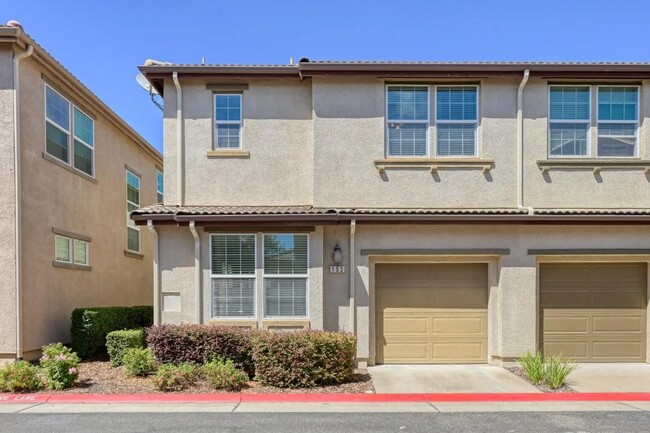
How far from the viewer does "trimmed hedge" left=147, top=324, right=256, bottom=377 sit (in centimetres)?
942

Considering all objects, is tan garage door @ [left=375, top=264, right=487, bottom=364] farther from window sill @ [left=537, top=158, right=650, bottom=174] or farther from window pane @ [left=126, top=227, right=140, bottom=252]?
window pane @ [left=126, top=227, right=140, bottom=252]

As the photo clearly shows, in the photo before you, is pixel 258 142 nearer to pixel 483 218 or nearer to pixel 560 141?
pixel 483 218

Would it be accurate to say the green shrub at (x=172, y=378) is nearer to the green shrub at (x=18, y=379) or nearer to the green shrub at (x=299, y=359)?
the green shrub at (x=299, y=359)

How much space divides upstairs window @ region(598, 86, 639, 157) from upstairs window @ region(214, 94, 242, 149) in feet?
27.6

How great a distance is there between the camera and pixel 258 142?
11.1m

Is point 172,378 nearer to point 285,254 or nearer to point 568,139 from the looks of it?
point 285,254

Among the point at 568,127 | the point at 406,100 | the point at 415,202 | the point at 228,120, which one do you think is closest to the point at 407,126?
the point at 406,100

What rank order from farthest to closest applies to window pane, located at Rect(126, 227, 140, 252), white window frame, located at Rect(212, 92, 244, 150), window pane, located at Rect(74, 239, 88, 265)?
1. window pane, located at Rect(126, 227, 140, 252)
2. window pane, located at Rect(74, 239, 88, 265)
3. white window frame, located at Rect(212, 92, 244, 150)

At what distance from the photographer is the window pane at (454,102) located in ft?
35.7

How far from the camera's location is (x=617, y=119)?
10.8 m

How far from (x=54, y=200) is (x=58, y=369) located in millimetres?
4889

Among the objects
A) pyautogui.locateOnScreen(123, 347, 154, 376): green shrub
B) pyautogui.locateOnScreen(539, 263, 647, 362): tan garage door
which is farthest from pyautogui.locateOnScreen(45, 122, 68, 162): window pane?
pyautogui.locateOnScreen(539, 263, 647, 362): tan garage door

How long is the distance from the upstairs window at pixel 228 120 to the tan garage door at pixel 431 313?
4.63m

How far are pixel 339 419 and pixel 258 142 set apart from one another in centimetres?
649
